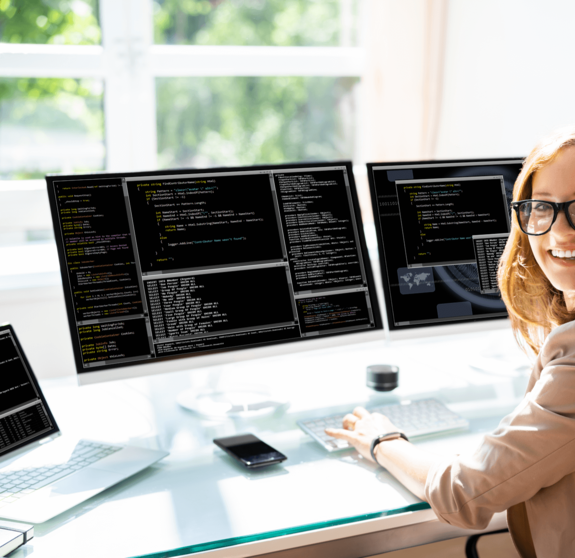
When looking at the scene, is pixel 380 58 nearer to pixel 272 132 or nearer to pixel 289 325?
pixel 272 132

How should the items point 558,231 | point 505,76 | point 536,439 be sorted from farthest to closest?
1. point 505,76
2. point 558,231
3. point 536,439

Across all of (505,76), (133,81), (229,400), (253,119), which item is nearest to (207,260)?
(229,400)

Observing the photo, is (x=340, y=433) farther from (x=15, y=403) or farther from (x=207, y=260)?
(x=15, y=403)

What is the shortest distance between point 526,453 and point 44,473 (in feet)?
2.40

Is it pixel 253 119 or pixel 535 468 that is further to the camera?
pixel 253 119

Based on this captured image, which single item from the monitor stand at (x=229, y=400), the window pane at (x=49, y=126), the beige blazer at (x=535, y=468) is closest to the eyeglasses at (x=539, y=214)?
the beige blazer at (x=535, y=468)

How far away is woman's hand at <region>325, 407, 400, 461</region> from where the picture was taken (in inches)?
41.1

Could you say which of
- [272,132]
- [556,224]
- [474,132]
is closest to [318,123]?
[272,132]

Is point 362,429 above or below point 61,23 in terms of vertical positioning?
below

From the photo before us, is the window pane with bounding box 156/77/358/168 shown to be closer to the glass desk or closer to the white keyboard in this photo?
the glass desk

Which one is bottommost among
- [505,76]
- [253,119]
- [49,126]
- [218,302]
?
[218,302]

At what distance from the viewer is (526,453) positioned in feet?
2.53

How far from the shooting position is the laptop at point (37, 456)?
0.92m

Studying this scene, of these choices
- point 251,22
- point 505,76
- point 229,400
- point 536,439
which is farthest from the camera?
point 251,22
